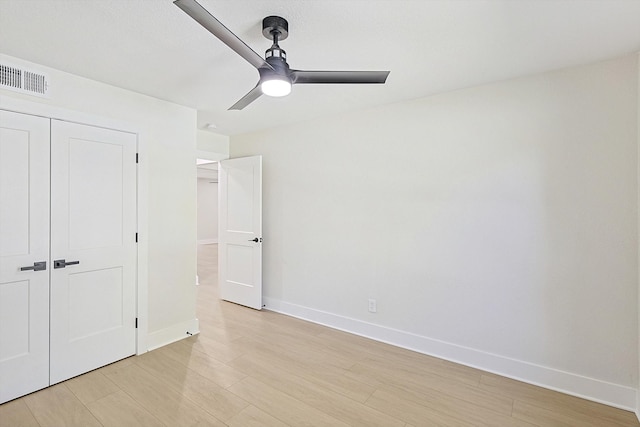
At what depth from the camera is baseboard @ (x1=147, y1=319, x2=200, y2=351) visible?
300 cm

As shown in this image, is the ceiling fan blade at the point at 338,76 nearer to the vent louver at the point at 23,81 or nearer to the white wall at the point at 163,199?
the white wall at the point at 163,199

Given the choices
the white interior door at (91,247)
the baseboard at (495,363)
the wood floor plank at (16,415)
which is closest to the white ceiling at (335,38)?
the white interior door at (91,247)

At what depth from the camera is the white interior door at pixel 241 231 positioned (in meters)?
4.11

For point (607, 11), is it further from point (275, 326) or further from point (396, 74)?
point (275, 326)

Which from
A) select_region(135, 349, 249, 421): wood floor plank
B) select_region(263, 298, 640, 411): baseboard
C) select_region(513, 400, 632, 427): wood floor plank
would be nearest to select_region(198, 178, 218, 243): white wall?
select_region(263, 298, 640, 411): baseboard

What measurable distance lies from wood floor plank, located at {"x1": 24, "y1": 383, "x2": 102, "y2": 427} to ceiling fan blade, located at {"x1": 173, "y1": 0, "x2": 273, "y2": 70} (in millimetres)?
2427

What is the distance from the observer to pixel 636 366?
2.12 meters

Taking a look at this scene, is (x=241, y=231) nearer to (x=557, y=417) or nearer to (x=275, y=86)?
(x=275, y=86)

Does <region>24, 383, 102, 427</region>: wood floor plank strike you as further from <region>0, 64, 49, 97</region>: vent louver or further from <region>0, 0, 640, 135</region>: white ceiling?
<region>0, 0, 640, 135</region>: white ceiling

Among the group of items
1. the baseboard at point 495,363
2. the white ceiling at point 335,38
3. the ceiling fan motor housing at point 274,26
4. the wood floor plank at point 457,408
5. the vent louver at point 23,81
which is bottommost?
the wood floor plank at point 457,408

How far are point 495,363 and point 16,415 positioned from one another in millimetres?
3561

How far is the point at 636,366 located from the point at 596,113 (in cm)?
180

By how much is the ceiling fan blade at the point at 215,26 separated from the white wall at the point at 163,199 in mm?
1803

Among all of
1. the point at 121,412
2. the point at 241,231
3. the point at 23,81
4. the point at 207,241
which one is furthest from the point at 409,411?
the point at 207,241
